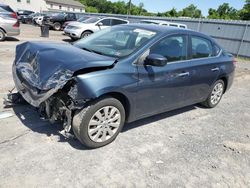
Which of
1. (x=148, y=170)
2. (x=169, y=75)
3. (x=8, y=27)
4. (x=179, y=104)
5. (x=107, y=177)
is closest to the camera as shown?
(x=107, y=177)

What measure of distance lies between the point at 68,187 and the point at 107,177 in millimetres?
478

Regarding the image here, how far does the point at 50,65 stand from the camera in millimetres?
3404

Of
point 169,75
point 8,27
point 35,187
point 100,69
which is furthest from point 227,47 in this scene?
point 35,187

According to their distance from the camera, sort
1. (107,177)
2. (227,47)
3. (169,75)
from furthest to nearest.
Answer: (227,47) → (169,75) → (107,177)

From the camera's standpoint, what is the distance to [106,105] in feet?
11.4

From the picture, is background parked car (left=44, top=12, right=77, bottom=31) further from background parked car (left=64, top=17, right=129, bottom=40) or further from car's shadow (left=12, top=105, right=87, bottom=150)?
car's shadow (left=12, top=105, right=87, bottom=150)

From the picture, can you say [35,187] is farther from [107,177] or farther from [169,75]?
[169,75]

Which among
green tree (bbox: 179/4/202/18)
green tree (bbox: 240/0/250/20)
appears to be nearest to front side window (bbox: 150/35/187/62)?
green tree (bbox: 240/0/250/20)

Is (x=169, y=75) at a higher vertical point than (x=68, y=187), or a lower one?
higher

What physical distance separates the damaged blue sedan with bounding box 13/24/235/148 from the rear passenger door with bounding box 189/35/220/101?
0.02 m

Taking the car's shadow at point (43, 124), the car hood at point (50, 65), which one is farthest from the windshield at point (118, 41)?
the car's shadow at point (43, 124)

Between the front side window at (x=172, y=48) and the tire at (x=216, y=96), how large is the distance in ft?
4.80

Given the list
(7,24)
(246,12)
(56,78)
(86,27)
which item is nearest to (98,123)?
(56,78)

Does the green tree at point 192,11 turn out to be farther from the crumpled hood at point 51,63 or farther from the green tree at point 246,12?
the crumpled hood at point 51,63
